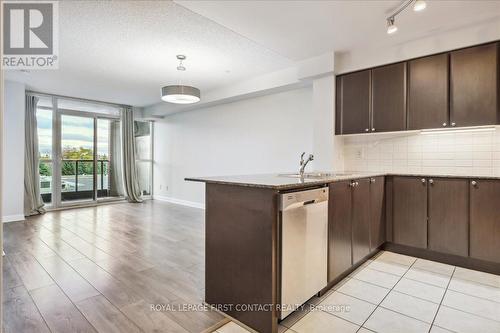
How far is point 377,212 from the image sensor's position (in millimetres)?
3070

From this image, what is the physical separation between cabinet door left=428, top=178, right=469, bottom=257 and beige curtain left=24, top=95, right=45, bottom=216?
271 inches

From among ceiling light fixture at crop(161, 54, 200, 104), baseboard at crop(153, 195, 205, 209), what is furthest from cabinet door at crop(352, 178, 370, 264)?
baseboard at crop(153, 195, 205, 209)

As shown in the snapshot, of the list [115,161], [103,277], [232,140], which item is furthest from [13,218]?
[232,140]

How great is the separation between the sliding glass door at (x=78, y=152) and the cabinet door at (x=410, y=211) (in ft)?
21.5

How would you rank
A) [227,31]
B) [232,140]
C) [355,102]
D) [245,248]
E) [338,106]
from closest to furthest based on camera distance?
1. [245,248]
2. [227,31]
3. [355,102]
4. [338,106]
5. [232,140]

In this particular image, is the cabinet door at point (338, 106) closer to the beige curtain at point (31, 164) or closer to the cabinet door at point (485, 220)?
the cabinet door at point (485, 220)

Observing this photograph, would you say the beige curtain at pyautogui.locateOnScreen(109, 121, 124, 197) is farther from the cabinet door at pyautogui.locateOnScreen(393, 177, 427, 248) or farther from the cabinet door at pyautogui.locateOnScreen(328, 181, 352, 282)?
the cabinet door at pyautogui.locateOnScreen(393, 177, 427, 248)

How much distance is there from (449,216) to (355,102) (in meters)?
1.73

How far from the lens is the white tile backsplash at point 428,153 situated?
9.78 ft

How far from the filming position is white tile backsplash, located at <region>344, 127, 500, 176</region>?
2.98 meters

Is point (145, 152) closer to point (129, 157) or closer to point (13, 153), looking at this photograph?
point (129, 157)

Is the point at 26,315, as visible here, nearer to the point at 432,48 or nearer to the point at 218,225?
the point at 218,225

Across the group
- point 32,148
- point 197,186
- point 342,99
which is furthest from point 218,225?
point 32,148

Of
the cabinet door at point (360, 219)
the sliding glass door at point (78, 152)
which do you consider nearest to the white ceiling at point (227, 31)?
the sliding glass door at point (78, 152)
